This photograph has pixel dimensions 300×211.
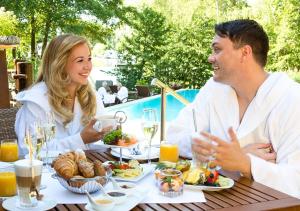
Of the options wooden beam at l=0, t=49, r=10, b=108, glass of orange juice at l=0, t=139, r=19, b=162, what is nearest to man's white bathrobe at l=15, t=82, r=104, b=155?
glass of orange juice at l=0, t=139, r=19, b=162

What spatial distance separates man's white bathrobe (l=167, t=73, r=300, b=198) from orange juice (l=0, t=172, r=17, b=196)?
1012 mm

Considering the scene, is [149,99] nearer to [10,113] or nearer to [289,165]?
[10,113]

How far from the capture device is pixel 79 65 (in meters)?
2.93

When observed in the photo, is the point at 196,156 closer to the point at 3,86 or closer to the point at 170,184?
the point at 170,184

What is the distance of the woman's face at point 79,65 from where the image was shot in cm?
291

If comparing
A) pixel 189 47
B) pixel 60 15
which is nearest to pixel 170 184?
pixel 60 15

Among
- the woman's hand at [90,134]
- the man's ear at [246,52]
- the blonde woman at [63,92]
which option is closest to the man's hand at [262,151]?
the man's ear at [246,52]

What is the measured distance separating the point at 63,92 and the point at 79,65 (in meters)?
0.20

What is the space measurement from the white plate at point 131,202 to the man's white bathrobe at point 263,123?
60 centimetres

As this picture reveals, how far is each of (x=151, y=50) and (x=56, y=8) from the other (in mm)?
5184

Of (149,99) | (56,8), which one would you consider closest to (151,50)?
(56,8)

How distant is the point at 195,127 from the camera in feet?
8.26

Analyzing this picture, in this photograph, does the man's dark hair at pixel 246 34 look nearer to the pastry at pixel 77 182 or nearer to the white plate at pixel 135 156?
the white plate at pixel 135 156

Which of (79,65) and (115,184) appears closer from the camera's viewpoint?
(115,184)
